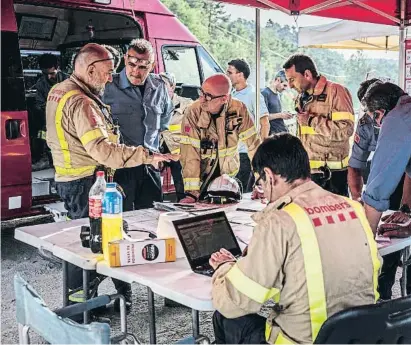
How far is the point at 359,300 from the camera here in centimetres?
210

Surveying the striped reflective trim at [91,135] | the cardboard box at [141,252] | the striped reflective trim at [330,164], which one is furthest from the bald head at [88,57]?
the striped reflective trim at [330,164]

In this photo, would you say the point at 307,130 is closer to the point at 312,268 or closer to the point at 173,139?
the point at 173,139

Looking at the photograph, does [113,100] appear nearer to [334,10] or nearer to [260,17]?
[260,17]

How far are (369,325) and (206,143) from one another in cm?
247

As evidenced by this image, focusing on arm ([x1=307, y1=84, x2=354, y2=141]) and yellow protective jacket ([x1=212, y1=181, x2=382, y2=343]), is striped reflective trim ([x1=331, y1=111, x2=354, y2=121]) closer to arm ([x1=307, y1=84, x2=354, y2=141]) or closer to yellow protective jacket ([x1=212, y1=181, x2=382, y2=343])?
arm ([x1=307, y1=84, x2=354, y2=141])

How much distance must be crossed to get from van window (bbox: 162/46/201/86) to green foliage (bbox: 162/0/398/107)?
30.4 ft

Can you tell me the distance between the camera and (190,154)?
13.5 ft

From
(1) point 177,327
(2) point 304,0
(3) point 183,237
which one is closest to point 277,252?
(3) point 183,237

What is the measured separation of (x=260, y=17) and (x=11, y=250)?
133 inches

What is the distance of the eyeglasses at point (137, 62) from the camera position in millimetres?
4316

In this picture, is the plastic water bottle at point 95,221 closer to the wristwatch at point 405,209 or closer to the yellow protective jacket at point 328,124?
the wristwatch at point 405,209

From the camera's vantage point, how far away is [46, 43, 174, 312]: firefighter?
11.3ft

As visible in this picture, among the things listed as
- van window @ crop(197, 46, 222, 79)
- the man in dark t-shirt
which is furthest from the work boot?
the man in dark t-shirt

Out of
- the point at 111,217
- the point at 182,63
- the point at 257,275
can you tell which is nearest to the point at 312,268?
the point at 257,275
